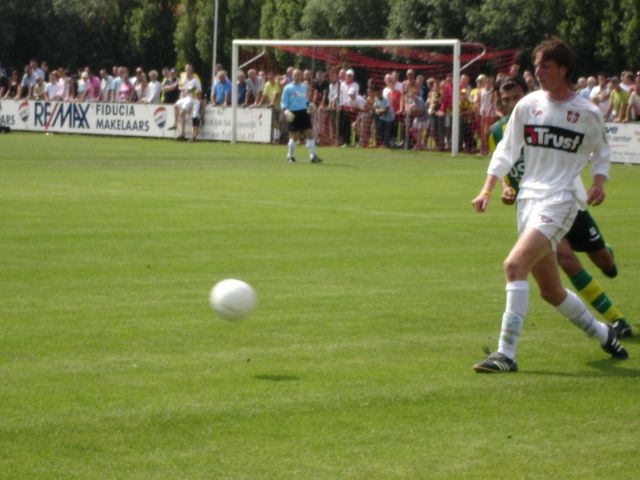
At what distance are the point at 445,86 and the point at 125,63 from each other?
124 feet

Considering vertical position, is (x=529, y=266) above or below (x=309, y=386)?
above

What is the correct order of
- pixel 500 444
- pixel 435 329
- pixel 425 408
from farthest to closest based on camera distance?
1. pixel 435 329
2. pixel 425 408
3. pixel 500 444

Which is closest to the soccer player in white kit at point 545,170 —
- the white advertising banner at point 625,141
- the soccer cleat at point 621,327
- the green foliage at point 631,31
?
the soccer cleat at point 621,327

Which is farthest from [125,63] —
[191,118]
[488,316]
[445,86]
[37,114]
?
[488,316]

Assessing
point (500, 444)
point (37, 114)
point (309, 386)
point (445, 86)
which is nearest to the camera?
point (500, 444)

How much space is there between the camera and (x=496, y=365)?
866 cm

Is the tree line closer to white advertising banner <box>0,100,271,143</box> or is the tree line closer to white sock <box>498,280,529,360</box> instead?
white advertising banner <box>0,100,271,143</box>

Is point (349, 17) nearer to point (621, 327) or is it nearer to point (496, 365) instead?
point (621, 327)

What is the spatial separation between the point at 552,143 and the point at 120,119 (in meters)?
35.7

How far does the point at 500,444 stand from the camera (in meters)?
6.90

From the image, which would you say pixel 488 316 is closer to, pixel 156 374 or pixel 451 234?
pixel 156 374

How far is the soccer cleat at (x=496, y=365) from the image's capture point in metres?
8.66

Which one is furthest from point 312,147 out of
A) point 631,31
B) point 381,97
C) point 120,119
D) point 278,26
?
point 278,26

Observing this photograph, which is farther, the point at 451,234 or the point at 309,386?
the point at 451,234
